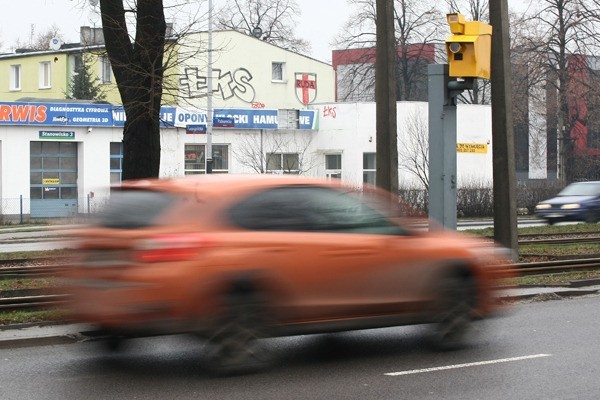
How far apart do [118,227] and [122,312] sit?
0.78m

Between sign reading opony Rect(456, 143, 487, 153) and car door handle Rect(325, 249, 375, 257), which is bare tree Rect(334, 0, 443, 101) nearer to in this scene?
sign reading opony Rect(456, 143, 487, 153)

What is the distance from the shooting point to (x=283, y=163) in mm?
49531

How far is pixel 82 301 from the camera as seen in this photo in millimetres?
8648

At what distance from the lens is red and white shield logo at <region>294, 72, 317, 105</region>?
59312 millimetres

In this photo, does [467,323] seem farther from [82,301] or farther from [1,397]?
[1,397]

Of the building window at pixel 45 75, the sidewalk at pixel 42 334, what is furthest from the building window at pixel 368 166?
the sidewalk at pixel 42 334

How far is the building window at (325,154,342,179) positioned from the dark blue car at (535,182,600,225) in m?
17.9

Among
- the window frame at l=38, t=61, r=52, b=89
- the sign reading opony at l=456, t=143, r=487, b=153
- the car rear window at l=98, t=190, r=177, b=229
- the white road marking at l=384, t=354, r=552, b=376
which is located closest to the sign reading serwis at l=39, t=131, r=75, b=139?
the window frame at l=38, t=61, r=52, b=89

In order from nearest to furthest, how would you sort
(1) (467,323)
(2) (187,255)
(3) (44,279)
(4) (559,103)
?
(2) (187,255) → (1) (467,323) → (3) (44,279) → (4) (559,103)

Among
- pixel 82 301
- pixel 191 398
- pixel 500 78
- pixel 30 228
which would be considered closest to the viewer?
pixel 191 398

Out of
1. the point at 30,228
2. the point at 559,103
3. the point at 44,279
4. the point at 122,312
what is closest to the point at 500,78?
the point at 44,279

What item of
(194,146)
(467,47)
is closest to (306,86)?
(194,146)

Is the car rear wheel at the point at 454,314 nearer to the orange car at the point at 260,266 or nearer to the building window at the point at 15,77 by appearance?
the orange car at the point at 260,266

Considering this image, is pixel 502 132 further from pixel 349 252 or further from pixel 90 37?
pixel 90 37
